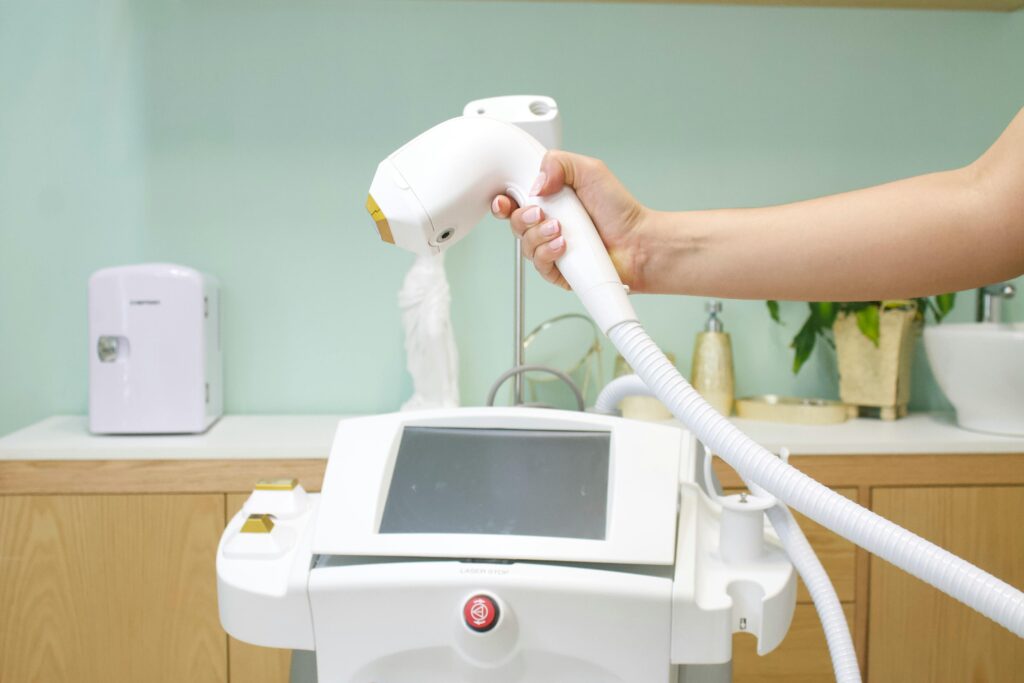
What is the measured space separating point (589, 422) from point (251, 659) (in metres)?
1.03

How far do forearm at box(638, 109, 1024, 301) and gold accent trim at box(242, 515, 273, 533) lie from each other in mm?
490

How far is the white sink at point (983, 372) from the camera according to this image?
1.62 m

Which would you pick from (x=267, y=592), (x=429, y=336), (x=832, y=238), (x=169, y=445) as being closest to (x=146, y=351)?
(x=169, y=445)

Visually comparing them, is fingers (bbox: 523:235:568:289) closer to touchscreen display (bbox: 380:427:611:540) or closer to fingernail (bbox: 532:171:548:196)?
fingernail (bbox: 532:171:548:196)

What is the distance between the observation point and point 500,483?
805 millimetres

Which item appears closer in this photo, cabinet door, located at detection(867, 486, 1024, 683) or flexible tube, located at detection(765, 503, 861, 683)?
flexible tube, located at detection(765, 503, 861, 683)

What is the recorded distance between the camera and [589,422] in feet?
2.77

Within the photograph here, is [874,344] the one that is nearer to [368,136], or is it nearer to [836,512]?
[368,136]

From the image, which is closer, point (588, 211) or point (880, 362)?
point (588, 211)

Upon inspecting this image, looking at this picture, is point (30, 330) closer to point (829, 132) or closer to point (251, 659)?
point (251, 659)

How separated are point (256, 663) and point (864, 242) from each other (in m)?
1.25

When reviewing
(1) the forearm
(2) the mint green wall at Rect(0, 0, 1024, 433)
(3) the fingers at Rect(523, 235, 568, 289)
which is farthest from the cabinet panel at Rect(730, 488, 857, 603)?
(3) the fingers at Rect(523, 235, 568, 289)

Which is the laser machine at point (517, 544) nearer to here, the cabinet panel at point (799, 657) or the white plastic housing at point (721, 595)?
the white plastic housing at point (721, 595)

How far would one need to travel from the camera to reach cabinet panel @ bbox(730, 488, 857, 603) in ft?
5.22
